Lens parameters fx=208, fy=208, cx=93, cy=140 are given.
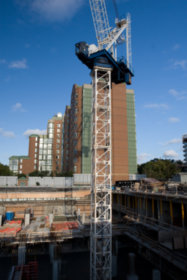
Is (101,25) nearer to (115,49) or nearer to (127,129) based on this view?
(115,49)

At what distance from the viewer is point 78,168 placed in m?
77.2

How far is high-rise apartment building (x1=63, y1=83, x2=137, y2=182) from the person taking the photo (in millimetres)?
76875

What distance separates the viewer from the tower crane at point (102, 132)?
84.1 ft

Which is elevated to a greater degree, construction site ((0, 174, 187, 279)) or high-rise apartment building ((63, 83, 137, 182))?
high-rise apartment building ((63, 83, 137, 182))

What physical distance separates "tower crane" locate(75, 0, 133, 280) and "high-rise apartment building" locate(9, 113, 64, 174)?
10197 cm

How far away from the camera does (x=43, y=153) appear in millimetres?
134875

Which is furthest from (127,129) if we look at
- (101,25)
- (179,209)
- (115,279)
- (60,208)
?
(115,279)

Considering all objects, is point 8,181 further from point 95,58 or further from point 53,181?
point 95,58

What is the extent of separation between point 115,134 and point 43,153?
7010cm

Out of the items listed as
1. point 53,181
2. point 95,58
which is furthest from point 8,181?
point 95,58

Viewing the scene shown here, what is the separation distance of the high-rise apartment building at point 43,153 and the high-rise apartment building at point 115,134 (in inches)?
2160

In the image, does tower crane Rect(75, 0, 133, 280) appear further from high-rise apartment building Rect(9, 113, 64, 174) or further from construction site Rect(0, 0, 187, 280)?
high-rise apartment building Rect(9, 113, 64, 174)

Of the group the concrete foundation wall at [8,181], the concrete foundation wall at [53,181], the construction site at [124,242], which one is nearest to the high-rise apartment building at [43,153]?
the concrete foundation wall at [53,181]

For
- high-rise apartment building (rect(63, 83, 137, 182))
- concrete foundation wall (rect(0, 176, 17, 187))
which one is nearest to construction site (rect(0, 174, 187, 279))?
concrete foundation wall (rect(0, 176, 17, 187))
